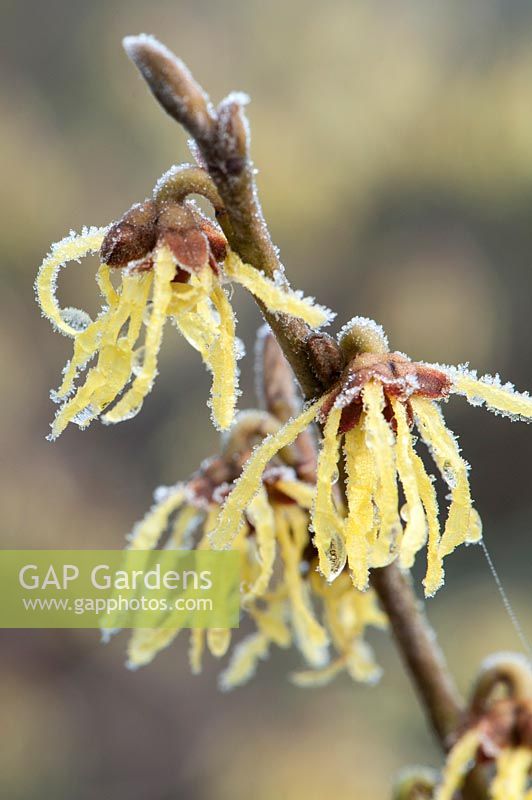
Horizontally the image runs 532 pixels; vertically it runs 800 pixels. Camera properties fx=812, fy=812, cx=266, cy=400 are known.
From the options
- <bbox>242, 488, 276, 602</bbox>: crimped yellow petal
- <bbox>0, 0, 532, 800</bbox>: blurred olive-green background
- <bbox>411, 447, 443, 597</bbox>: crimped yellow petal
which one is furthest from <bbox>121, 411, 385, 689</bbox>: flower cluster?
<bbox>0, 0, 532, 800</bbox>: blurred olive-green background

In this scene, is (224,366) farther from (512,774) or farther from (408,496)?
(512,774)

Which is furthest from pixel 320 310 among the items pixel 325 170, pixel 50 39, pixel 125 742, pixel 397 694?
pixel 50 39

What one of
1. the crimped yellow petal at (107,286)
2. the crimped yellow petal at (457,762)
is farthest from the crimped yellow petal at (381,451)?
the crimped yellow petal at (457,762)

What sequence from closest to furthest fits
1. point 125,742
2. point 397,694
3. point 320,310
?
point 320,310
point 397,694
point 125,742

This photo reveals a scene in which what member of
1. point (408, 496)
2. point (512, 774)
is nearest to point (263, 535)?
point (408, 496)

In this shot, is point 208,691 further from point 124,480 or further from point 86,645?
point 124,480

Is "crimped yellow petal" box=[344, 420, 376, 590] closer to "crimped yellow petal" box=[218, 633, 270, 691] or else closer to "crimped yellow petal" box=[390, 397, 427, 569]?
"crimped yellow petal" box=[390, 397, 427, 569]

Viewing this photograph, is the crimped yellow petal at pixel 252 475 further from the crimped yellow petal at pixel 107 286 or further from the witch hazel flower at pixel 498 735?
the witch hazel flower at pixel 498 735
